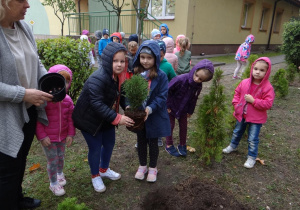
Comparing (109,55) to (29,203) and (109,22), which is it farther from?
(109,22)

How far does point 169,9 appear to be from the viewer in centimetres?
1320

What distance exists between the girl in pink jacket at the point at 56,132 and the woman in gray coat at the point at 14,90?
1.07 feet

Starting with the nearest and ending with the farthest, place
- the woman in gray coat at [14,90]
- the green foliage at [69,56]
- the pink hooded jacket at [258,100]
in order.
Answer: the woman in gray coat at [14,90] < the pink hooded jacket at [258,100] < the green foliage at [69,56]

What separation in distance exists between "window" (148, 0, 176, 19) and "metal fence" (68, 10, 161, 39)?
1.53 ft

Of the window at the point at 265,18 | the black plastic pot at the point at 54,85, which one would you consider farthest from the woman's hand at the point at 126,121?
the window at the point at 265,18

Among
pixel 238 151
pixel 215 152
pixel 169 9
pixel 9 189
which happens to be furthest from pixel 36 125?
pixel 169 9

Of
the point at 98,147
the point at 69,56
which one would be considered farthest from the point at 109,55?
the point at 69,56

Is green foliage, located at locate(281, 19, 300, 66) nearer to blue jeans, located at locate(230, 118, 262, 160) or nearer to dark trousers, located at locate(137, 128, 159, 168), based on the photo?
blue jeans, located at locate(230, 118, 262, 160)

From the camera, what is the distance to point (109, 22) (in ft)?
45.0

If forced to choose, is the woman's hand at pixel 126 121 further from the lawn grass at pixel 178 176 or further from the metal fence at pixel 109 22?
the metal fence at pixel 109 22

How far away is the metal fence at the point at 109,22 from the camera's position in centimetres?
1348

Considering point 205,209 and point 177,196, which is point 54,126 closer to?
point 177,196

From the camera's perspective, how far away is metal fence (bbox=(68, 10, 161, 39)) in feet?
44.2

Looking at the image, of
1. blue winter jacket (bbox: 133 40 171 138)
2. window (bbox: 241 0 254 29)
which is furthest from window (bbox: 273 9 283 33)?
blue winter jacket (bbox: 133 40 171 138)
